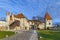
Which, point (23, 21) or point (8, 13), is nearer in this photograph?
point (8, 13)

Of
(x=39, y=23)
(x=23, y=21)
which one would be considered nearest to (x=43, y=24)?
(x=39, y=23)

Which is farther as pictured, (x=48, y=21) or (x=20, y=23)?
(x=48, y=21)

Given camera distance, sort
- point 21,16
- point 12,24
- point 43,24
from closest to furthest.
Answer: point 12,24 < point 43,24 < point 21,16

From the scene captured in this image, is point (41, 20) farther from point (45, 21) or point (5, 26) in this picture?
point (5, 26)

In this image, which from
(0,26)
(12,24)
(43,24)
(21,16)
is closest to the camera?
(0,26)

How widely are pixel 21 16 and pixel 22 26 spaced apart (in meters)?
20.2

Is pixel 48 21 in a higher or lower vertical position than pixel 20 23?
higher

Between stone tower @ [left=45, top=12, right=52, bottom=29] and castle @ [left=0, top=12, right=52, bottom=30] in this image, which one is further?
stone tower @ [left=45, top=12, right=52, bottom=29]

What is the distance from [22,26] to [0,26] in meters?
18.7

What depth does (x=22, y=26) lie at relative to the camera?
105375 millimetres

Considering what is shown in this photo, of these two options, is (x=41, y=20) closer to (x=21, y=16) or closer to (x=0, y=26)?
(x=21, y=16)

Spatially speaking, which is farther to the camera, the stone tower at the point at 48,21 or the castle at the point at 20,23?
the stone tower at the point at 48,21

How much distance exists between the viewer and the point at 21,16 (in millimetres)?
124750

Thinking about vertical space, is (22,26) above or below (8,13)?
below
